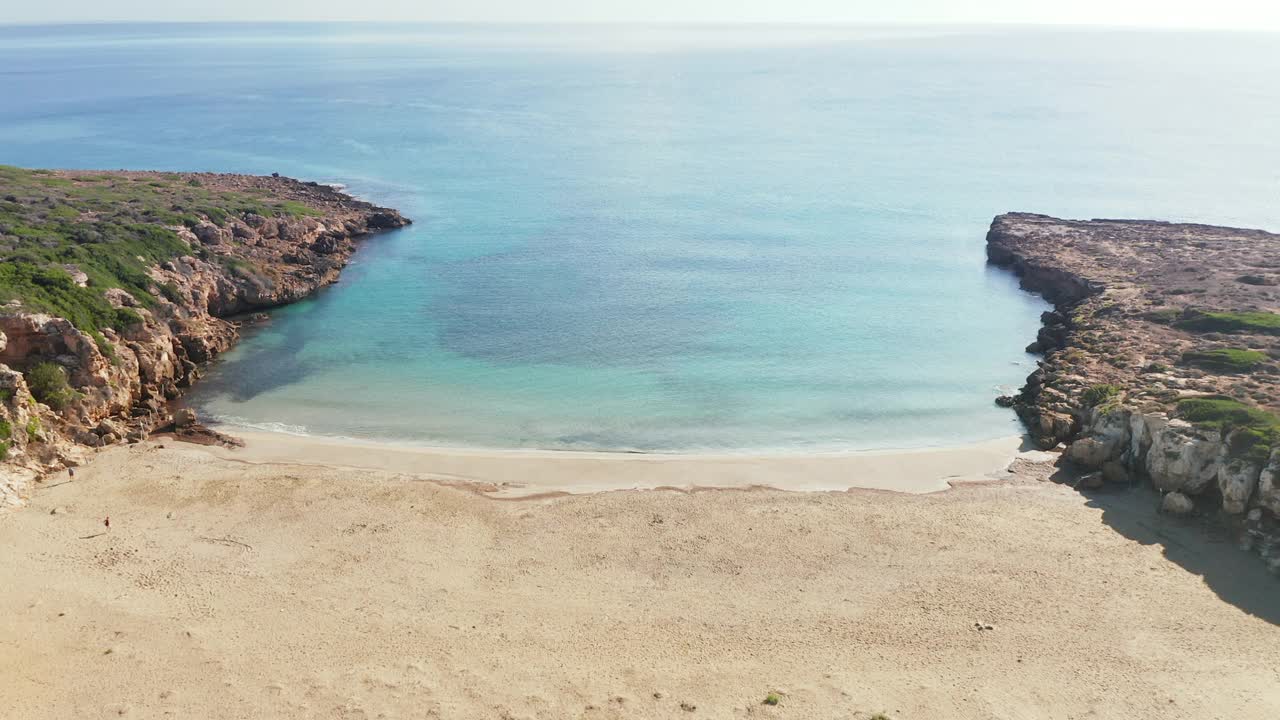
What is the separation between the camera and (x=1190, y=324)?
48344mm

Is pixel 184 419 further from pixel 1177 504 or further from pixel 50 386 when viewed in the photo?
pixel 1177 504

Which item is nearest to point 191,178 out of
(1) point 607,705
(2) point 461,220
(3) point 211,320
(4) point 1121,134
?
(2) point 461,220

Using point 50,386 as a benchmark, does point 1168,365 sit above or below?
above

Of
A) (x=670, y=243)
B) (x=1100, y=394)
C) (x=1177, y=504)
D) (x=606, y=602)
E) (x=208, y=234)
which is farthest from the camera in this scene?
(x=670, y=243)

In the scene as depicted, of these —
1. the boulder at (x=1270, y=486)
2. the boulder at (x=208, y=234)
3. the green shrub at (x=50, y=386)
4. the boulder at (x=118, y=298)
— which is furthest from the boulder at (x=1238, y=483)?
the boulder at (x=208, y=234)

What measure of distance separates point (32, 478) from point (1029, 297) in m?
61.0

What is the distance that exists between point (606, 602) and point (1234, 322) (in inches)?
1508

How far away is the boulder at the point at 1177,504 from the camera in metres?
33.1

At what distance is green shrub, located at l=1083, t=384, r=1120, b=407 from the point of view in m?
40.4

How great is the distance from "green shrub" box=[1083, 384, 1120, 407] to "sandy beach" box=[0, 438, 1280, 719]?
5632mm

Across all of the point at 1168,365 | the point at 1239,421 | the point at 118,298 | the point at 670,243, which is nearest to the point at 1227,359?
the point at 1168,365

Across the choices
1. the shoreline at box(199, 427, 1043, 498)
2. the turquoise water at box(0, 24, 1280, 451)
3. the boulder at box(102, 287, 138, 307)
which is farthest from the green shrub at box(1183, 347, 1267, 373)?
the boulder at box(102, 287, 138, 307)

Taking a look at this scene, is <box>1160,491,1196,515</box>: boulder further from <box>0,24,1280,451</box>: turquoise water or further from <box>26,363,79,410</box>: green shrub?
<box>26,363,79,410</box>: green shrub

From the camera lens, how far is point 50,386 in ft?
125
